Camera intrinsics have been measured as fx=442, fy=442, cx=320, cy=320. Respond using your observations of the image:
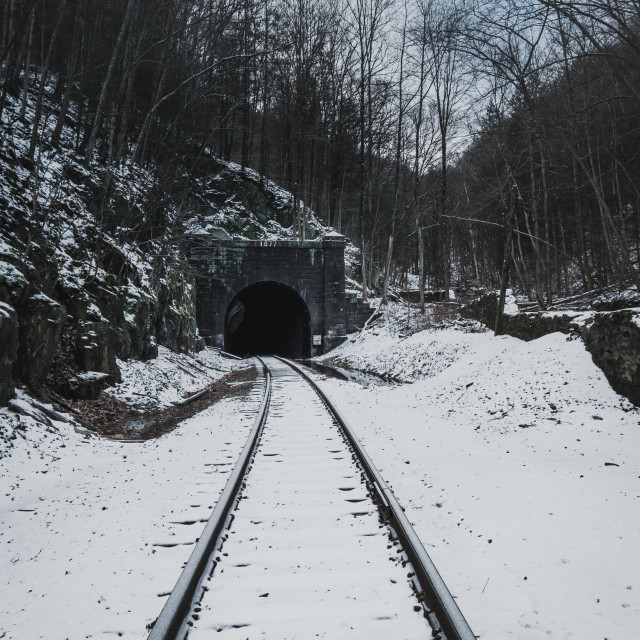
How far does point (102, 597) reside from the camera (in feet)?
8.80

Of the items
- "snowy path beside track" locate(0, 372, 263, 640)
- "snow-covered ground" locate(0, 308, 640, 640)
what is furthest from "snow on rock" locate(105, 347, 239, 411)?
"snowy path beside track" locate(0, 372, 263, 640)

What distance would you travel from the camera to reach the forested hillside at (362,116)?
28.8ft

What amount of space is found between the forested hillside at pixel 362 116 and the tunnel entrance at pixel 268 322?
5372mm

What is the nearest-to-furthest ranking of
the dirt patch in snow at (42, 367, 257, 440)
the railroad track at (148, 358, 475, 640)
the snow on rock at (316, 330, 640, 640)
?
the railroad track at (148, 358, 475, 640), the snow on rock at (316, 330, 640, 640), the dirt patch in snow at (42, 367, 257, 440)

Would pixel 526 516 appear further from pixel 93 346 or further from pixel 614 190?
pixel 614 190

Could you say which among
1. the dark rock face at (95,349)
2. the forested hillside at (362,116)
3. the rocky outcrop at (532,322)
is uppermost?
the forested hillside at (362,116)

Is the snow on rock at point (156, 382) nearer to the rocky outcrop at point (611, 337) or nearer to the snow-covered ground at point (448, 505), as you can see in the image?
the snow-covered ground at point (448, 505)

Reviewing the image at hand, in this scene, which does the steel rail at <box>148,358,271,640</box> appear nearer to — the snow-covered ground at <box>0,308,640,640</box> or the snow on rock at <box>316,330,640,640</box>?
the snow-covered ground at <box>0,308,640,640</box>

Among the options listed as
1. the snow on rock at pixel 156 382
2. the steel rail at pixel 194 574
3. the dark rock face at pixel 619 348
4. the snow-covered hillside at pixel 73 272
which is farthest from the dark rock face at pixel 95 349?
the dark rock face at pixel 619 348

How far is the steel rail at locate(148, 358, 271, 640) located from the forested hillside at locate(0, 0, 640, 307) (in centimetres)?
698

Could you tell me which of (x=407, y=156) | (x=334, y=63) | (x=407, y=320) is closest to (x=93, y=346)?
(x=407, y=320)

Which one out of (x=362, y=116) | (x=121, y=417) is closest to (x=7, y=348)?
(x=121, y=417)

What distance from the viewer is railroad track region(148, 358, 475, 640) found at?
2.38m

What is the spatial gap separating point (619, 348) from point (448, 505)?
438cm
